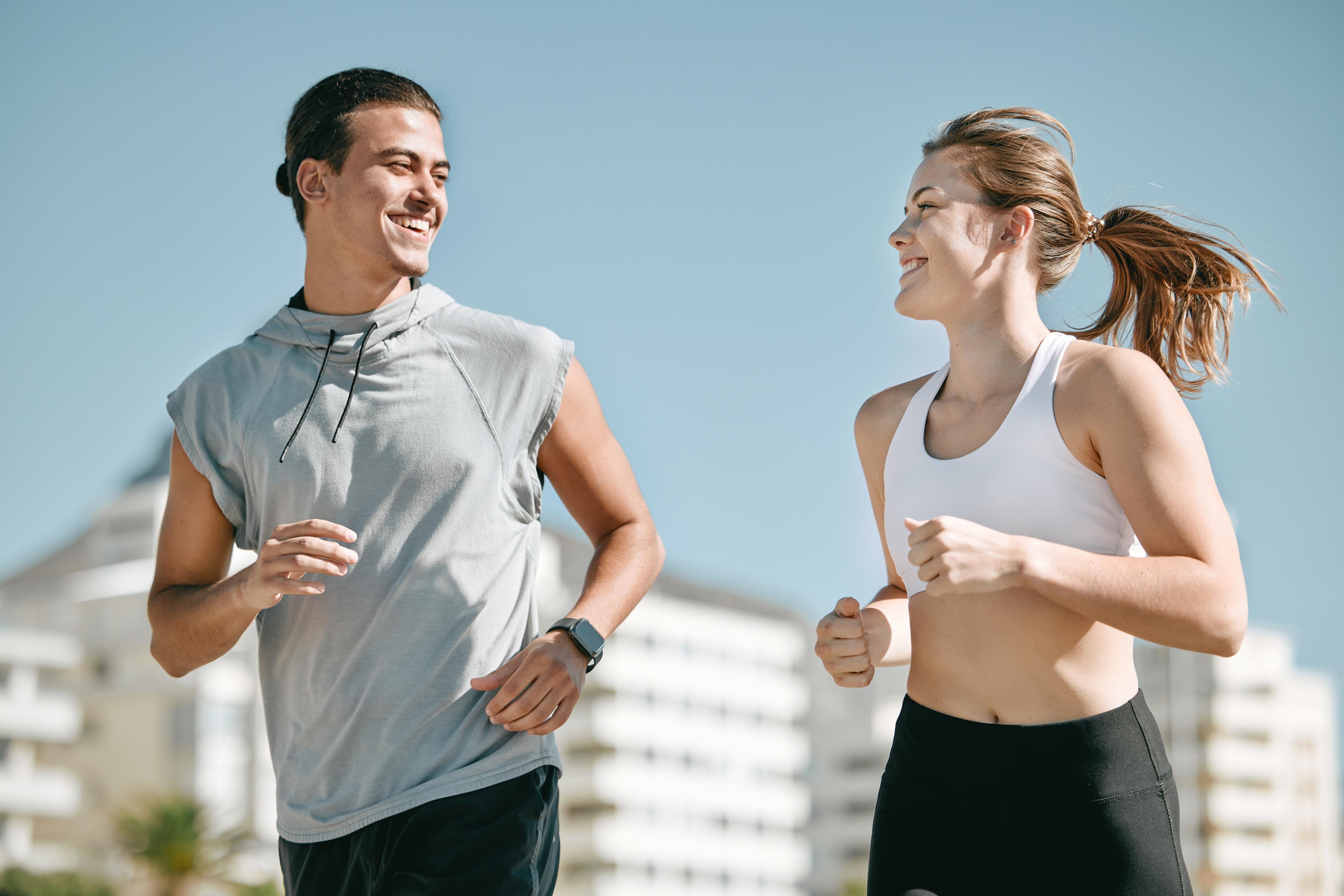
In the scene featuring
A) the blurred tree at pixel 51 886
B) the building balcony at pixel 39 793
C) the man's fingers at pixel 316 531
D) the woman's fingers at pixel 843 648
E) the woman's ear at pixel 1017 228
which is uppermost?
the woman's ear at pixel 1017 228

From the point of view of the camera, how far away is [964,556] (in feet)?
8.43

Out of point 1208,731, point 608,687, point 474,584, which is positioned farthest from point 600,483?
point 1208,731

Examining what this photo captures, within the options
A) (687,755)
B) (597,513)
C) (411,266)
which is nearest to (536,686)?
(597,513)

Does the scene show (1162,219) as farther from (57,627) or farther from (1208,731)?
(1208,731)

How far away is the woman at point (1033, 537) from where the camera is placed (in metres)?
2.74

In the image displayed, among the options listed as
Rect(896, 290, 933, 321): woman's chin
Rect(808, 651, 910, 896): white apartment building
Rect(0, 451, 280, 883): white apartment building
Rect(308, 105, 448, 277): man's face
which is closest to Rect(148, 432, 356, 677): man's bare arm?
Rect(308, 105, 448, 277): man's face

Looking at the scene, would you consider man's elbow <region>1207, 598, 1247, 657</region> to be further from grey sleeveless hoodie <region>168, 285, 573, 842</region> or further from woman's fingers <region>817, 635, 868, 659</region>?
grey sleeveless hoodie <region>168, 285, 573, 842</region>

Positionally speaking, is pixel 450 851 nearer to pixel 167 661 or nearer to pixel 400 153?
pixel 167 661

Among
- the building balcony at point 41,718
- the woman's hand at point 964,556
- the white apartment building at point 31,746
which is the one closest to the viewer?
the woman's hand at point 964,556

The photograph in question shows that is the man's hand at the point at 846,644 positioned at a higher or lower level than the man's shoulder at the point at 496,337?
lower

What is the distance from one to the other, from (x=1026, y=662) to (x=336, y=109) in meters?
2.37

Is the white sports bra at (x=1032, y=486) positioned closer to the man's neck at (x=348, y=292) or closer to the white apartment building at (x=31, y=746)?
the man's neck at (x=348, y=292)

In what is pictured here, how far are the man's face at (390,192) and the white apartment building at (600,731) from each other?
5146 cm

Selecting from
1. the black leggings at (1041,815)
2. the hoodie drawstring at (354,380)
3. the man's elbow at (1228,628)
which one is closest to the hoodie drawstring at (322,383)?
the hoodie drawstring at (354,380)
